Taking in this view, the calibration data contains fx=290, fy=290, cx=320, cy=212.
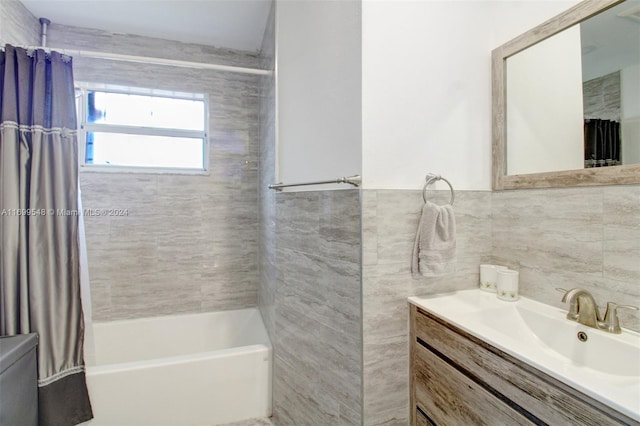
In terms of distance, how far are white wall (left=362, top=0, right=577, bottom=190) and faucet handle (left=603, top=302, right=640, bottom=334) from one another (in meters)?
0.65

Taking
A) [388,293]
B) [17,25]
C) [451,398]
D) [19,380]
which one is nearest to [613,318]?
[451,398]

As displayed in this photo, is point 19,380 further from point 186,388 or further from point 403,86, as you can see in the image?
point 403,86

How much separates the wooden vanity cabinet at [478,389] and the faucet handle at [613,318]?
0.42 meters

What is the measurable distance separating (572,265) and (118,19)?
3165 millimetres

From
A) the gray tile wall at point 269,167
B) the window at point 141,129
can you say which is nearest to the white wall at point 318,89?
the gray tile wall at point 269,167

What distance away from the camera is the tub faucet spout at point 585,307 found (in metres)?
0.96

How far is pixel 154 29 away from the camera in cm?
231

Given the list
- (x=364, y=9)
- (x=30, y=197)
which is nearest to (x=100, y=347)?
(x=30, y=197)

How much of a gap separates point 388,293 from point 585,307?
0.65 meters

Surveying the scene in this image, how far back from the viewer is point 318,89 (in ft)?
4.68

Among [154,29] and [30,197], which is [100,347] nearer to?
[30,197]

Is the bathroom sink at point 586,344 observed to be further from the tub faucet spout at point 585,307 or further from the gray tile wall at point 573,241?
the gray tile wall at point 573,241

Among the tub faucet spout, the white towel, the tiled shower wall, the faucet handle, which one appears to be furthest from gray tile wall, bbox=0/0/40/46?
the faucet handle

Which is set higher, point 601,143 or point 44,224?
point 601,143
